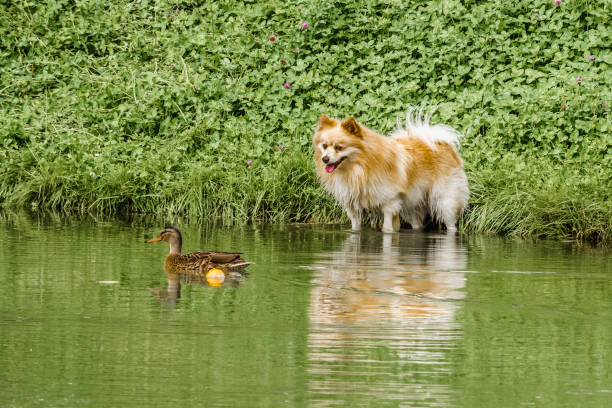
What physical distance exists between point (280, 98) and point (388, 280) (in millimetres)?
6873

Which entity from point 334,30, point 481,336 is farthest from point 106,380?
point 334,30

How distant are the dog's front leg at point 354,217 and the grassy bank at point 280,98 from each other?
64 cm

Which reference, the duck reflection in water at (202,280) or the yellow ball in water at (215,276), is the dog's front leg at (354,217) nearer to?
the duck reflection in water at (202,280)

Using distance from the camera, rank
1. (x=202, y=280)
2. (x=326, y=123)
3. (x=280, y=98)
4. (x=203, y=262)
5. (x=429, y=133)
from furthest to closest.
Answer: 1. (x=280, y=98)
2. (x=429, y=133)
3. (x=326, y=123)
4. (x=203, y=262)
5. (x=202, y=280)

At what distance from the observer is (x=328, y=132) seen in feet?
39.3

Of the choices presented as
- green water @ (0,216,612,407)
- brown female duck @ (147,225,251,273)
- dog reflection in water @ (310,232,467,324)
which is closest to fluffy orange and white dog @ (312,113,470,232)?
dog reflection in water @ (310,232,467,324)

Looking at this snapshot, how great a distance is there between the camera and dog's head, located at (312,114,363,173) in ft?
39.1

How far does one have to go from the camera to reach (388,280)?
8.53 m

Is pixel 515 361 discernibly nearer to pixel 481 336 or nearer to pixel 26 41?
pixel 481 336

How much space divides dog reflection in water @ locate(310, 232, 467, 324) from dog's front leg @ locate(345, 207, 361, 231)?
1.64 feet

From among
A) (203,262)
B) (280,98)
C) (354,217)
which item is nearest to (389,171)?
(354,217)

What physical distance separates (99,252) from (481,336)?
15.0 ft

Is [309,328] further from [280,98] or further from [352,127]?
[280,98]

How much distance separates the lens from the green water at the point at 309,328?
5.10m
